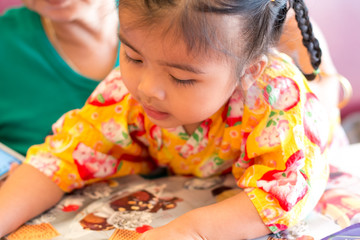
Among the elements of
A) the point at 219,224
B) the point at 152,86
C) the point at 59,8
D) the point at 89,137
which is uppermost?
the point at 59,8

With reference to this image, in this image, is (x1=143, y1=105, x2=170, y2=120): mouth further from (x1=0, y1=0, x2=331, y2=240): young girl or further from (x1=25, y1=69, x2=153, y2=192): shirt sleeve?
(x1=25, y1=69, x2=153, y2=192): shirt sleeve

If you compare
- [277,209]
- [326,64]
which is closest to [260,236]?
[277,209]

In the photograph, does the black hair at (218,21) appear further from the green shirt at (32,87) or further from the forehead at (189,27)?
the green shirt at (32,87)

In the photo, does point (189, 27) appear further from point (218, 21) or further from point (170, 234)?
point (170, 234)

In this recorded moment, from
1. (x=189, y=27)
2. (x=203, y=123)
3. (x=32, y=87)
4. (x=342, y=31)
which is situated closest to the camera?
(x=189, y=27)

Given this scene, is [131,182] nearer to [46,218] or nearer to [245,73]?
[46,218]

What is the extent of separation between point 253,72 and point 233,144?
139 mm

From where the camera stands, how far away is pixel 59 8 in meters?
0.91

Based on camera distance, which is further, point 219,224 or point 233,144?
point 233,144

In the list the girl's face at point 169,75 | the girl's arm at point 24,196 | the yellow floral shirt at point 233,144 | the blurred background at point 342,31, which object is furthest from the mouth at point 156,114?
the blurred background at point 342,31

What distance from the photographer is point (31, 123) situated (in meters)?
1.03

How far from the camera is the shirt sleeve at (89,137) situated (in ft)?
2.56

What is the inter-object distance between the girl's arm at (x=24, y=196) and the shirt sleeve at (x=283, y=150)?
33 centimetres

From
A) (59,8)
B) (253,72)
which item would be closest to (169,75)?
(253,72)
